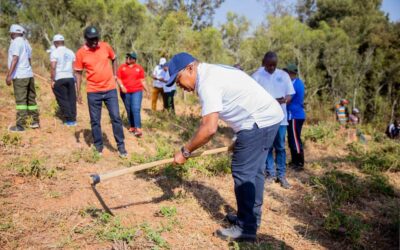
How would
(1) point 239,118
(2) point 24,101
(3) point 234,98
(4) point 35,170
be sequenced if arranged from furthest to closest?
(2) point 24,101 < (4) point 35,170 < (1) point 239,118 < (3) point 234,98

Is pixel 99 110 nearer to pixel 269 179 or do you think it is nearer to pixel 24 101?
pixel 24 101

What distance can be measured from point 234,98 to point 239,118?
21cm

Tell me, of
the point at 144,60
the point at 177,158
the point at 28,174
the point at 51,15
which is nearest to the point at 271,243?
the point at 177,158

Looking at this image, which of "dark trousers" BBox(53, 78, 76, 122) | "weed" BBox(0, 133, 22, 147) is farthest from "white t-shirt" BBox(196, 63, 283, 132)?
"dark trousers" BBox(53, 78, 76, 122)

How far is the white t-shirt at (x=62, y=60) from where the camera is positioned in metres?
→ 5.98

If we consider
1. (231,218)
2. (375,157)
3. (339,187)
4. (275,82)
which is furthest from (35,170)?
(375,157)

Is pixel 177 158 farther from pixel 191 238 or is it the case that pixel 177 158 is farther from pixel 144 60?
pixel 144 60

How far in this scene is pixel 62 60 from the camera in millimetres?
6004

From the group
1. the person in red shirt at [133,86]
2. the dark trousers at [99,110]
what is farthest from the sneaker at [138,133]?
the dark trousers at [99,110]

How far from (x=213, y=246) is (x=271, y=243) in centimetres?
60

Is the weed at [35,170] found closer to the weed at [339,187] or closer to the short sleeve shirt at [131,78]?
the short sleeve shirt at [131,78]

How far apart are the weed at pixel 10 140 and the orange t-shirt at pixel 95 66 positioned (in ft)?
4.48

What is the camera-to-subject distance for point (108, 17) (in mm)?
18562

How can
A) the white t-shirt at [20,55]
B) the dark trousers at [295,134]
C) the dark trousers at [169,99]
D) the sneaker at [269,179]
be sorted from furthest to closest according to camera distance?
the dark trousers at [169,99], the dark trousers at [295,134], the white t-shirt at [20,55], the sneaker at [269,179]
